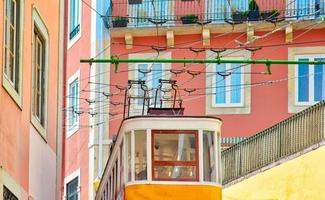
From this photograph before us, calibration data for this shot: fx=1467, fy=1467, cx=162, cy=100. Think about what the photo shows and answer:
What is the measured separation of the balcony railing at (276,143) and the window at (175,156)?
16.0ft

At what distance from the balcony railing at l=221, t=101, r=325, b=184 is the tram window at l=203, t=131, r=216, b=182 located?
4.46m

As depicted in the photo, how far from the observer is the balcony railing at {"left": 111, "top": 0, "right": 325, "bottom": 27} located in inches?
1716

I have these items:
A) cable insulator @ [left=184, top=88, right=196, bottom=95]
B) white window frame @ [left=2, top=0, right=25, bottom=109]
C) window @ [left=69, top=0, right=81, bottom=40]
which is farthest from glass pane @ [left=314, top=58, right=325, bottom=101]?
white window frame @ [left=2, top=0, right=25, bottom=109]

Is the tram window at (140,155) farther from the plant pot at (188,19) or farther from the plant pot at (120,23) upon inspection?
the plant pot at (120,23)

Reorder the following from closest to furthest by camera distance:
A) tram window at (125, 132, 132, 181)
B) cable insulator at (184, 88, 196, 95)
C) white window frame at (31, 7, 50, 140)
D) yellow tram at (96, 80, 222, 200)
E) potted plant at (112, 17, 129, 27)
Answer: white window frame at (31, 7, 50, 140), yellow tram at (96, 80, 222, 200), tram window at (125, 132, 132, 181), cable insulator at (184, 88, 196, 95), potted plant at (112, 17, 129, 27)

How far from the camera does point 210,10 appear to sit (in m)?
44.2

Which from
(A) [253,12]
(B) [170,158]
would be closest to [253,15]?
(A) [253,12]

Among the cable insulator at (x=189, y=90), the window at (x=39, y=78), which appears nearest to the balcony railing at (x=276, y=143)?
the cable insulator at (x=189, y=90)

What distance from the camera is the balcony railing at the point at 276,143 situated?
2895 cm

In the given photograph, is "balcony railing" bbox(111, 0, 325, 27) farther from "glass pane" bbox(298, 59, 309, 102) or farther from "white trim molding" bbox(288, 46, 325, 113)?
"glass pane" bbox(298, 59, 309, 102)

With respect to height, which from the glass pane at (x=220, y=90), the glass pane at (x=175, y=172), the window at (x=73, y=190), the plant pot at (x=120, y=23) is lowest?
the window at (x=73, y=190)

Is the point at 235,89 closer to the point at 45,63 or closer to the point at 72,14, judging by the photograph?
the point at 72,14

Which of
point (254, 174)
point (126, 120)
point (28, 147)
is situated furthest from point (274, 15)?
point (28, 147)

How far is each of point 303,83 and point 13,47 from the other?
2297 centimetres
